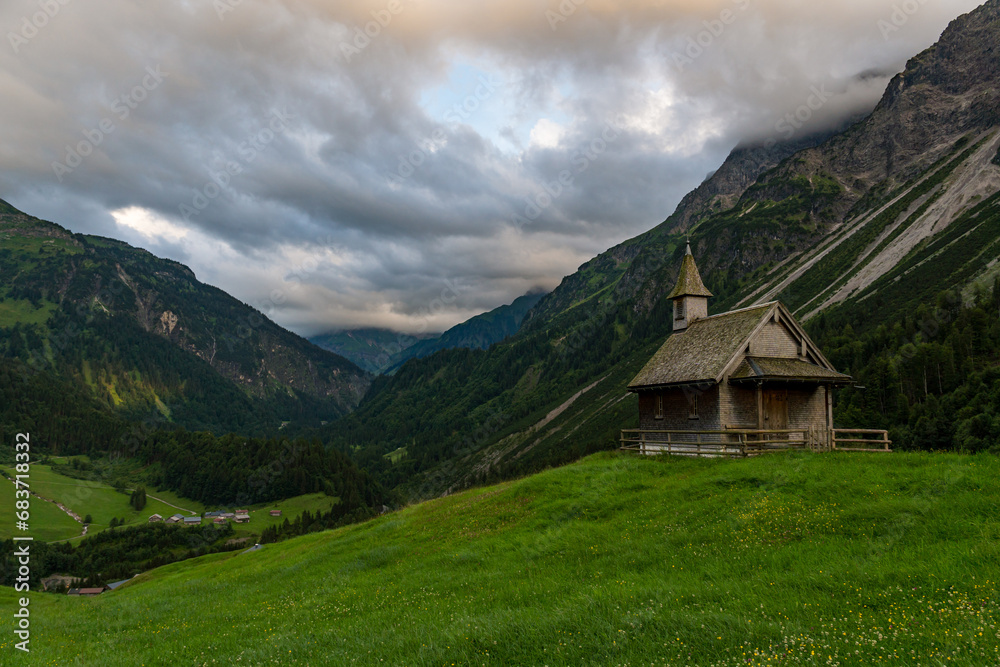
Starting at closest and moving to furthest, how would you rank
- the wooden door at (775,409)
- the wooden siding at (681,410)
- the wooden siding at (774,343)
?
the wooden siding at (681,410)
the wooden door at (775,409)
the wooden siding at (774,343)

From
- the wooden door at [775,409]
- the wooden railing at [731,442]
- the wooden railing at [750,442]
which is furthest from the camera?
the wooden door at [775,409]

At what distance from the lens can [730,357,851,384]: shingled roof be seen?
34.5m

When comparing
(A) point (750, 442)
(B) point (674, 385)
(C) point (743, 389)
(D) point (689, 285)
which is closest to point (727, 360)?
(C) point (743, 389)

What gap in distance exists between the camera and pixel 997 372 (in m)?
108

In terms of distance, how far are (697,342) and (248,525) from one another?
640 feet

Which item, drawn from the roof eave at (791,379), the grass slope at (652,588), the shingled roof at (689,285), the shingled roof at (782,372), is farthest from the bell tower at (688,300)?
the grass slope at (652,588)

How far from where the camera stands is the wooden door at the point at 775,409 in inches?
1430

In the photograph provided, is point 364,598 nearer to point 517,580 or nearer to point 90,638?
point 517,580

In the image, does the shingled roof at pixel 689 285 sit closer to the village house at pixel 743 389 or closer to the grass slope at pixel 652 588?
the village house at pixel 743 389

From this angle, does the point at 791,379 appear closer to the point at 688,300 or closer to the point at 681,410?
the point at 681,410

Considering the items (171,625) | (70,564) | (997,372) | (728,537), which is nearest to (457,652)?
(728,537)

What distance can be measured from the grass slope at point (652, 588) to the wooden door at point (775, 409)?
31.2 ft

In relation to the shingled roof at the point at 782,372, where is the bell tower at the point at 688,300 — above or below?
above

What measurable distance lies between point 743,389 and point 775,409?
9.40 feet
